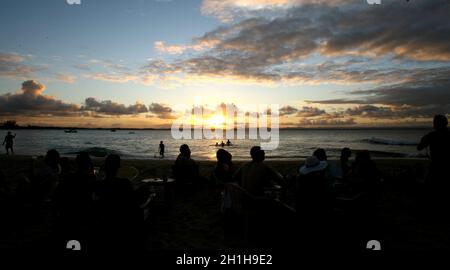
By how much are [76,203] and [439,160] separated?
6484 millimetres

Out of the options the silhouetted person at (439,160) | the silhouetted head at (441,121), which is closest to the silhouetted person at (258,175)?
the silhouetted person at (439,160)

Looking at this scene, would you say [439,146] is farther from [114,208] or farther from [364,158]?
[114,208]

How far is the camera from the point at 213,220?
6.68 meters

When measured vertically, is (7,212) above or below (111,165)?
below

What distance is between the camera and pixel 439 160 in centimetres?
608

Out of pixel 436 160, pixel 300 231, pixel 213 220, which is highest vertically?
pixel 436 160

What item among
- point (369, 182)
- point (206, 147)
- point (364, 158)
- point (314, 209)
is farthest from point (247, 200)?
point (206, 147)

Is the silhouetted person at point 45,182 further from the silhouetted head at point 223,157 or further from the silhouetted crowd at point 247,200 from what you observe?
the silhouetted head at point 223,157

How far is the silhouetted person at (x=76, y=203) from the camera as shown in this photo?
15.8ft

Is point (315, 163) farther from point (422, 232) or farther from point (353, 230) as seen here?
point (422, 232)

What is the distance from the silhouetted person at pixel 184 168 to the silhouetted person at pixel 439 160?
17.2 ft
